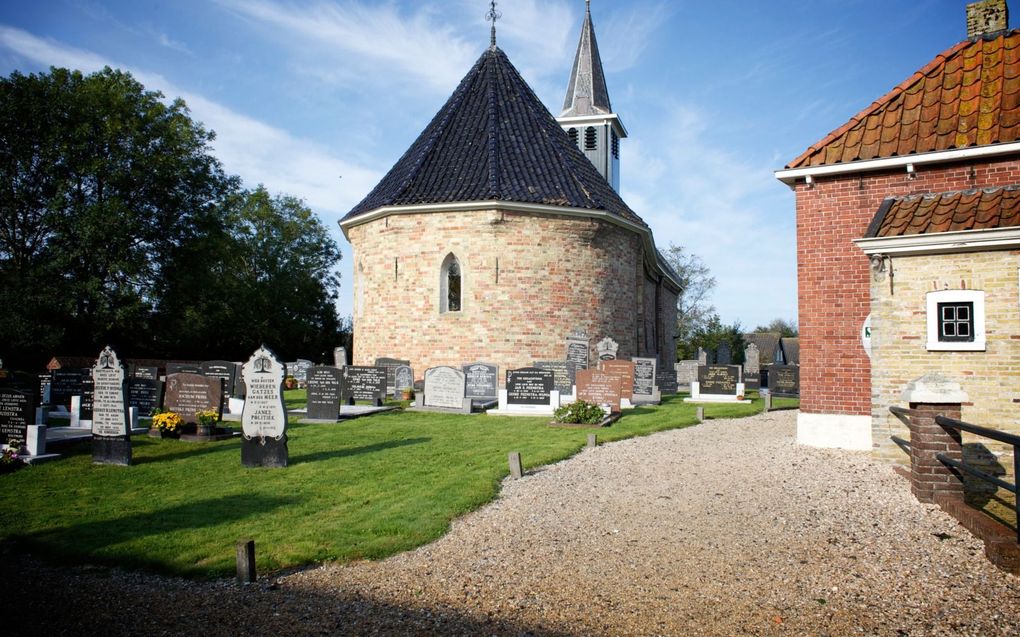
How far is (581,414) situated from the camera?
45.2 feet

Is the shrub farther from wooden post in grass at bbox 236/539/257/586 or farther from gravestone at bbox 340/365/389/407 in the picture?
wooden post in grass at bbox 236/539/257/586

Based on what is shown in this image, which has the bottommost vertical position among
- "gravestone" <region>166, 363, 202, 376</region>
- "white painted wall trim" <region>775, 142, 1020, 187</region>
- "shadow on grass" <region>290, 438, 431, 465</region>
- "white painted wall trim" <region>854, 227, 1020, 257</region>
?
"shadow on grass" <region>290, 438, 431, 465</region>

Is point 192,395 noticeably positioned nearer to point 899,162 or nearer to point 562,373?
point 562,373

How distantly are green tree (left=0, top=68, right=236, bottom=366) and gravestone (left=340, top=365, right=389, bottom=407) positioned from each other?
50.6 ft

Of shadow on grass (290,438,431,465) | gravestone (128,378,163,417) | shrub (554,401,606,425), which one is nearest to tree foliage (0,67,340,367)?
gravestone (128,378,163,417)

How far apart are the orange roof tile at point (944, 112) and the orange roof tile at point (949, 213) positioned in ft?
2.71

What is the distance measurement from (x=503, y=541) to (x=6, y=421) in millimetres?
8934

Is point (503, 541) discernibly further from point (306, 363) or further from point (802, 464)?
point (306, 363)

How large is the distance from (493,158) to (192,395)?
12573mm

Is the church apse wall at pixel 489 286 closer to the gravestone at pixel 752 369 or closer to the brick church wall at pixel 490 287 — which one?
the brick church wall at pixel 490 287

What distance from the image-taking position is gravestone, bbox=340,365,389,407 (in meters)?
17.3

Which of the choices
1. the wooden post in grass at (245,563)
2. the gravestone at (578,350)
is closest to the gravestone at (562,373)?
the gravestone at (578,350)

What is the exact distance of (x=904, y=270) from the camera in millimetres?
9656

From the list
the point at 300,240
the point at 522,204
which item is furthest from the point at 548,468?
the point at 300,240
